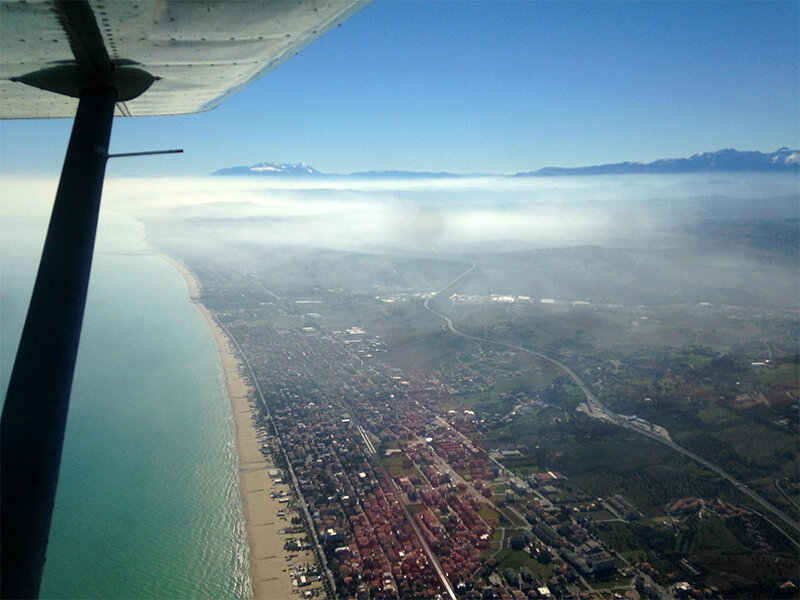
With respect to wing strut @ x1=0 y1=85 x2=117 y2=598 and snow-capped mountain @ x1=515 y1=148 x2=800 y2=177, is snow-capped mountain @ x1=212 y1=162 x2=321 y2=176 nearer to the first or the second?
snow-capped mountain @ x1=515 y1=148 x2=800 y2=177

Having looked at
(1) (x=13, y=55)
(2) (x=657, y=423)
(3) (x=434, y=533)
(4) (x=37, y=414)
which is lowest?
(2) (x=657, y=423)

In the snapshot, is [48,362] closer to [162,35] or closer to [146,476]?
[162,35]

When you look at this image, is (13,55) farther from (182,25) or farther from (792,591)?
(792,591)

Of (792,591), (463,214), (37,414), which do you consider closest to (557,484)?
(792,591)

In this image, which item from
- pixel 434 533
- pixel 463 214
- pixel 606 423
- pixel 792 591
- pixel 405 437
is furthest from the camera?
pixel 463 214

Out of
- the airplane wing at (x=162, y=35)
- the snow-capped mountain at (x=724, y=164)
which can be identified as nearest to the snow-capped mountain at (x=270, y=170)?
the snow-capped mountain at (x=724, y=164)

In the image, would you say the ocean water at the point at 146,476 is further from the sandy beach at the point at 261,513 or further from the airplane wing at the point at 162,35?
the airplane wing at the point at 162,35

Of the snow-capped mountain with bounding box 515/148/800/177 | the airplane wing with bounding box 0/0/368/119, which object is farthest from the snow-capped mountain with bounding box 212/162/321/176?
the airplane wing with bounding box 0/0/368/119
